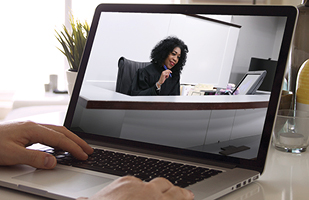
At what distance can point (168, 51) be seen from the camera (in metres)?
0.68

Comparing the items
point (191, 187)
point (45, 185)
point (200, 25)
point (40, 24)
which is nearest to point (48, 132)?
point (45, 185)

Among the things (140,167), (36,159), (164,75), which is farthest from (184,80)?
(36,159)

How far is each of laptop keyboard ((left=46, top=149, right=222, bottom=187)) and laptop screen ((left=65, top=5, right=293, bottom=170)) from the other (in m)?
0.07

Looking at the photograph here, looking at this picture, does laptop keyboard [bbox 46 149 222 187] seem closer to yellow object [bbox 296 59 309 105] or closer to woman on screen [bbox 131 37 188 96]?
woman on screen [bbox 131 37 188 96]

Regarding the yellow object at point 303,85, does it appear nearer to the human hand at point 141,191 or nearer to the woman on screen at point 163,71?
the woman on screen at point 163,71

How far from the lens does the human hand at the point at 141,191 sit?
353mm

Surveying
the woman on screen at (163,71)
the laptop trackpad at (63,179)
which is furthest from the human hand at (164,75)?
the laptop trackpad at (63,179)

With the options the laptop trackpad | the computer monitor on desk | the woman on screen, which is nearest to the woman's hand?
the woman on screen

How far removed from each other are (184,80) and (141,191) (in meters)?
0.35

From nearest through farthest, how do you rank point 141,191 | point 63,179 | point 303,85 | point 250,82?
point 141,191
point 63,179
point 250,82
point 303,85

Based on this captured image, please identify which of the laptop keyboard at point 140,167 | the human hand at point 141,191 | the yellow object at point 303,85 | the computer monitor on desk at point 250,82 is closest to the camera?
the human hand at point 141,191

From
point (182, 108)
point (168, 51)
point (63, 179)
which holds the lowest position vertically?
point (63, 179)

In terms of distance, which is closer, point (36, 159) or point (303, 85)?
point (36, 159)

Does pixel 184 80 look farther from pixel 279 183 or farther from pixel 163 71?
pixel 279 183
